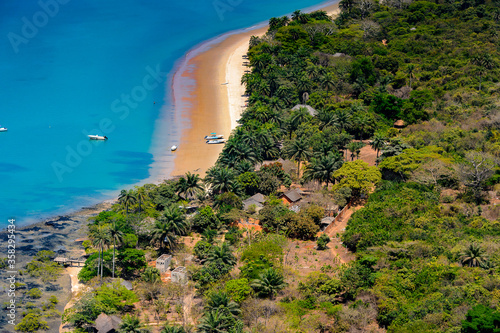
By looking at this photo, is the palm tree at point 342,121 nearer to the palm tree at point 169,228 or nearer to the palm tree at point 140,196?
the palm tree at point 140,196

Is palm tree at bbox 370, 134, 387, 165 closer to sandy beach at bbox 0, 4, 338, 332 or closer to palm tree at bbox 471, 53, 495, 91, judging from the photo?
sandy beach at bbox 0, 4, 338, 332

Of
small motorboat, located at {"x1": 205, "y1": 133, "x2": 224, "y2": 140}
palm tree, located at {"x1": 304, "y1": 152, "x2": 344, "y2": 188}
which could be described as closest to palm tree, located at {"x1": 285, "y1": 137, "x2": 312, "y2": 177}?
palm tree, located at {"x1": 304, "y1": 152, "x2": 344, "y2": 188}

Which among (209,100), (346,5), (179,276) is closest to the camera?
(179,276)

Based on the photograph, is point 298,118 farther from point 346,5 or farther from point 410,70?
point 346,5

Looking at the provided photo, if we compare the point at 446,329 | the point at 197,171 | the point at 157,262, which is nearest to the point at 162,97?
the point at 197,171

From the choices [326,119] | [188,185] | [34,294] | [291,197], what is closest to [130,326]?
[34,294]

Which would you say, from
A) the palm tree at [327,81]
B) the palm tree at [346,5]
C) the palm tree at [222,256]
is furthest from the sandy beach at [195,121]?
the palm tree at [327,81]
